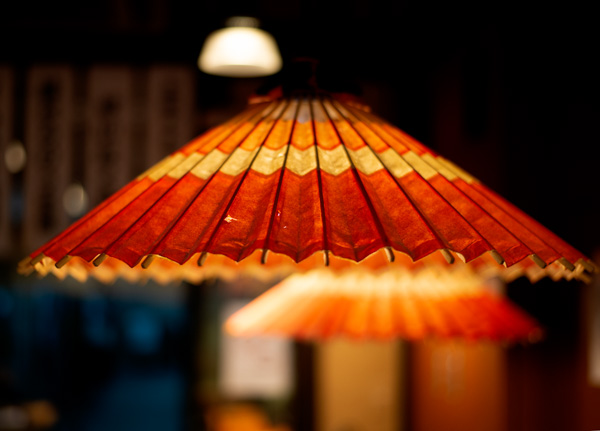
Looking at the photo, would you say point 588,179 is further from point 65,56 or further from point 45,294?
point 45,294

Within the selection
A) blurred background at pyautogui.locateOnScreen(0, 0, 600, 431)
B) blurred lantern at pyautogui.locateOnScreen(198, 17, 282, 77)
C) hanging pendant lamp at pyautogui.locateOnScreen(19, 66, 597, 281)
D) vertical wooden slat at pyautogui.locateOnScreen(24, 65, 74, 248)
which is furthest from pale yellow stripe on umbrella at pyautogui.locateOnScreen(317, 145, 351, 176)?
vertical wooden slat at pyautogui.locateOnScreen(24, 65, 74, 248)

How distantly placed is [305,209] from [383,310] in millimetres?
1272

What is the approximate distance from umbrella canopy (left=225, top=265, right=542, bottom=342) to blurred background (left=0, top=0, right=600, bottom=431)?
100 cm

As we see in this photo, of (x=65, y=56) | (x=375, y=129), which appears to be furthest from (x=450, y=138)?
(x=375, y=129)

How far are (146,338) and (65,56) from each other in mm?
5253

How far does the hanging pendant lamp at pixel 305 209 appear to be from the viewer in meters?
0.66

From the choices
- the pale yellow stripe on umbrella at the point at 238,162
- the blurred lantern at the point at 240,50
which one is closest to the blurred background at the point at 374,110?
the blurred lantern at the point at 240,50

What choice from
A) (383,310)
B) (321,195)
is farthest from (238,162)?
(383,310)

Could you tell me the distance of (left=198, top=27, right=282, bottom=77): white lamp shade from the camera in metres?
3.37

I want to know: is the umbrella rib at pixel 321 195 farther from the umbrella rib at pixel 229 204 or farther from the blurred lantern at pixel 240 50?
the blurred lantern at pixel 240 50

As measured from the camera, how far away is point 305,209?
0.71m

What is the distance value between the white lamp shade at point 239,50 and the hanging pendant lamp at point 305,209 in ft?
8.35

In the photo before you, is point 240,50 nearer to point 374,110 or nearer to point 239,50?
point 239,50

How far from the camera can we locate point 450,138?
414 centimetres
